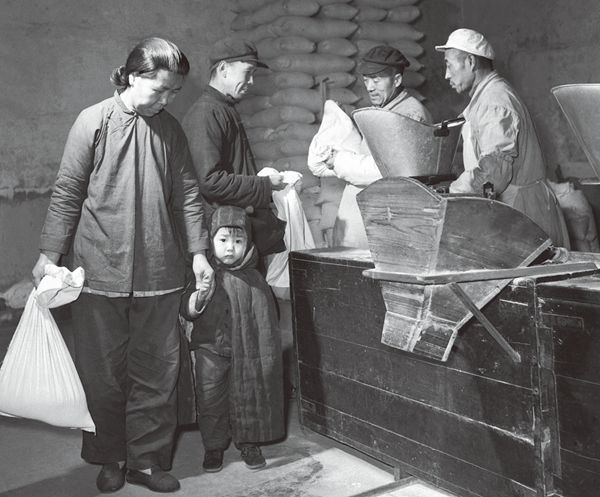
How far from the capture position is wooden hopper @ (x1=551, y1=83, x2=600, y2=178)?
1715 mm

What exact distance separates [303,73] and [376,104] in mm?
1310

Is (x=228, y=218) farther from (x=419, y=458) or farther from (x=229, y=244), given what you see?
(x=419, y=458)

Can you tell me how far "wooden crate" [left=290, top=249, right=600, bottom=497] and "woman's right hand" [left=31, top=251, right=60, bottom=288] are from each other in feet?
2.95

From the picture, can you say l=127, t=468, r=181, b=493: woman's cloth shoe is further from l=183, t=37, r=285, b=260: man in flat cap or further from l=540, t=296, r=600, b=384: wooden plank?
l=540, t=296, r=600, b=384: wooden plank

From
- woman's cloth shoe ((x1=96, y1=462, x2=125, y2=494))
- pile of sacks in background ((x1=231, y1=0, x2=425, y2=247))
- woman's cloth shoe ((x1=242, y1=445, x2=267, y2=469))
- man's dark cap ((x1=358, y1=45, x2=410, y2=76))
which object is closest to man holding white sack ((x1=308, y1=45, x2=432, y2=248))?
man's dark cap ((x1=358, y1=45, x2=410, y2=76))

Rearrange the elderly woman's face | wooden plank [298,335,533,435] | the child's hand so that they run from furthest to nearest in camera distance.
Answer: the child's hand < the elderly woman's face < wooden plank [298,335,533,435]

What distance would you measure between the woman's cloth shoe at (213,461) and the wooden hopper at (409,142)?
4.23 ft

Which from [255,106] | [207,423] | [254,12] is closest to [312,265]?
[207,423]

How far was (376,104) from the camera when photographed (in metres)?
3.40

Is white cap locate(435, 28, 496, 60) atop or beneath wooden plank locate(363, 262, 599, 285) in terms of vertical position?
atop

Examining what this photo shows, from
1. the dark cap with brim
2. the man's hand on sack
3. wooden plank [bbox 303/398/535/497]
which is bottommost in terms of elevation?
wooden plank [bbox 303/398/535/497]

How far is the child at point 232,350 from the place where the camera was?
292 cm

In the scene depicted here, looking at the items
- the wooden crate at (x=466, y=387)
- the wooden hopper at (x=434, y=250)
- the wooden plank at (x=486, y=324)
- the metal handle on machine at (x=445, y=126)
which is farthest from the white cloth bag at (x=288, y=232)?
the wooden plank at (x=486, y=324)

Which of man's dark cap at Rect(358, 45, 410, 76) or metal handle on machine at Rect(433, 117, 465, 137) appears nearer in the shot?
metal handle on machine at Rect(433, 117, 465, 137)
